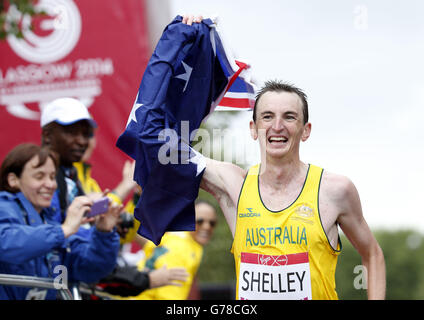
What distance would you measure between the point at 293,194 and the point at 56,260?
2.11 metres

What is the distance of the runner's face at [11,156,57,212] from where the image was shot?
4.50 metres

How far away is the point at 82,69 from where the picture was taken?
9.27 m

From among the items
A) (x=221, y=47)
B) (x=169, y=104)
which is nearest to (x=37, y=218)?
(x=169, y=104)

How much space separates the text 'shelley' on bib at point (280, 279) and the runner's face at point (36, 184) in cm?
192

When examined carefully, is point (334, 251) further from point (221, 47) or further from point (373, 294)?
point (221, 47)

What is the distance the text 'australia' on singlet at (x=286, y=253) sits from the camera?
323cm

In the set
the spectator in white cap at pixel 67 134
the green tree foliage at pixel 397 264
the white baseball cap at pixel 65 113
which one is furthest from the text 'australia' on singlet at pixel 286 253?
the green tree foliage at pixel 397 264

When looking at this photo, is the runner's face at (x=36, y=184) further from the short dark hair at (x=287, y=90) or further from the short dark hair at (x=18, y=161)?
the short dark hair at (x=287, y=90)

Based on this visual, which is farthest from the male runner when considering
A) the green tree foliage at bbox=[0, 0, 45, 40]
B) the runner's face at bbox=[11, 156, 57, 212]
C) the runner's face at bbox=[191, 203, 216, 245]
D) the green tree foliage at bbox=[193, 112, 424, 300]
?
the green tree foliage at bbox=[193, 112, 424, 300]

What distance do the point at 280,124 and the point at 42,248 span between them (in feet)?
6.10

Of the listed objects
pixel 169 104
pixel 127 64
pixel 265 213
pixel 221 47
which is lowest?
pixel 265 213

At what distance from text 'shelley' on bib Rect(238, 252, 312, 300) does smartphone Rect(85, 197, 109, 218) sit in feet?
5.82
